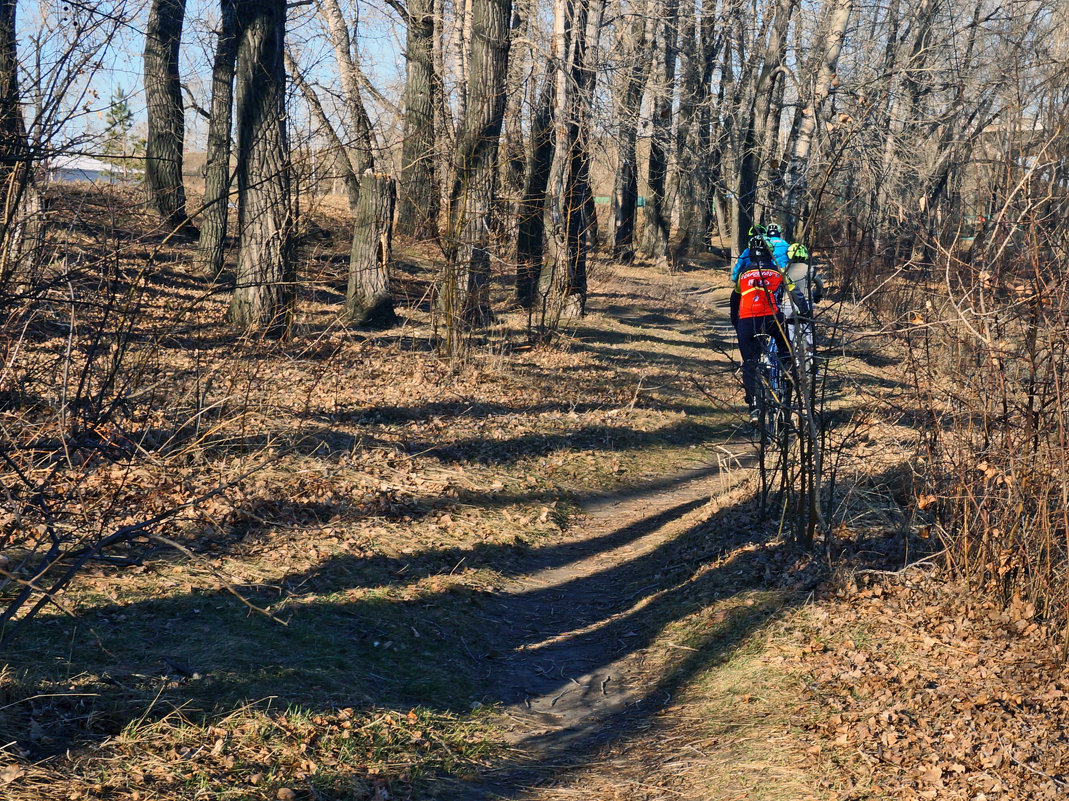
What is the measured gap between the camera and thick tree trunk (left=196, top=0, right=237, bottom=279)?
580 inches

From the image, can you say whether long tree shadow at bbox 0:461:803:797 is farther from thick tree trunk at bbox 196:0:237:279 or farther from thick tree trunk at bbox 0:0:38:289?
thick tree trunk at bbox 196:0:237:279

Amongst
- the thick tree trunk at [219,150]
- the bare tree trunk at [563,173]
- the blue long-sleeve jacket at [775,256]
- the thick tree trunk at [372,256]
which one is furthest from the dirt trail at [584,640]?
the thick tree trunk at [219,150]

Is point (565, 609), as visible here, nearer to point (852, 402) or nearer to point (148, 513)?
point (148, 513)

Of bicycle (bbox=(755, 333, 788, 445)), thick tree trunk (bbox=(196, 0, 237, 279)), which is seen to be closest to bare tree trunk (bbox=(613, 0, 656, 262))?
thick tree trunk (bbox=(196, 0, 237, 279))

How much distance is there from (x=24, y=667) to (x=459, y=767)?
6.86 ft

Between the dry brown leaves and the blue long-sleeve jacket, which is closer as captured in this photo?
the dry brown leaves

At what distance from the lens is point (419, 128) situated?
Result: 1313 cm

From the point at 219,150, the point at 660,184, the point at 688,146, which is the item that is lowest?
the point at 219,150

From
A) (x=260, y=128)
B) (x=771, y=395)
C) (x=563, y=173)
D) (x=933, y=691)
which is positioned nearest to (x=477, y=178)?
(x=260, y=128)

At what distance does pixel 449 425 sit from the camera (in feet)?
32.3

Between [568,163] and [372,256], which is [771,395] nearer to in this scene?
[372,256]

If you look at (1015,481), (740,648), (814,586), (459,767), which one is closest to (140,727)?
(459,767)

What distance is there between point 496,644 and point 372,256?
878 cm

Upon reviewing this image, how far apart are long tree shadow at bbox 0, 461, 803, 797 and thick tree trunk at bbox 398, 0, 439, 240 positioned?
586 cm
